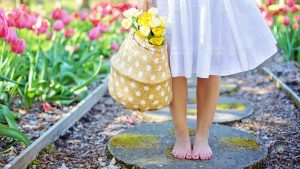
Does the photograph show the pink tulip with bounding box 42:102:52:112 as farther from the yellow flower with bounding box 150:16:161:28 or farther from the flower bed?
the yellow flower with bounding box 150:16:161:28

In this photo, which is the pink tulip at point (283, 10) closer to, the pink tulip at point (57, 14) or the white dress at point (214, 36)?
the pink tulip at point (57, 14)

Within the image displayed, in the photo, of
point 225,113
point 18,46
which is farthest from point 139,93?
point 225,113

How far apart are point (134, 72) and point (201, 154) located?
59cm

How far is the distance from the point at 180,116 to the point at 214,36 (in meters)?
0.44

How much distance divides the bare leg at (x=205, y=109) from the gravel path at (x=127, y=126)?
0.33m

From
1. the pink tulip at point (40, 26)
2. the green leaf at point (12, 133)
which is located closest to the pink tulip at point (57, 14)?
the pink tulip at point (40, 26)

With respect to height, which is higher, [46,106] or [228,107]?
[46,106]

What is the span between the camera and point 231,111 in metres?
3.66

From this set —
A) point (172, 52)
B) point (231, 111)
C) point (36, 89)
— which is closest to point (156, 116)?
point (231, 111)

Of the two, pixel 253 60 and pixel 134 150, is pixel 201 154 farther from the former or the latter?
pixel 253 60

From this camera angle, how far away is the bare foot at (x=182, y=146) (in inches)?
101

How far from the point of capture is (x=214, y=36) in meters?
2.41

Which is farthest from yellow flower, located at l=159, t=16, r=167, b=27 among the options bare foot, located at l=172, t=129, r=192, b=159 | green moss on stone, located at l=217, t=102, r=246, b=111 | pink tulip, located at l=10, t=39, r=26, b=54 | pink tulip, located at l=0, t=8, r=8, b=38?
green moss on stone, located at l=217, t=102, r=246, b=111

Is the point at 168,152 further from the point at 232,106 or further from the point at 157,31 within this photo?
the point at 232,106
